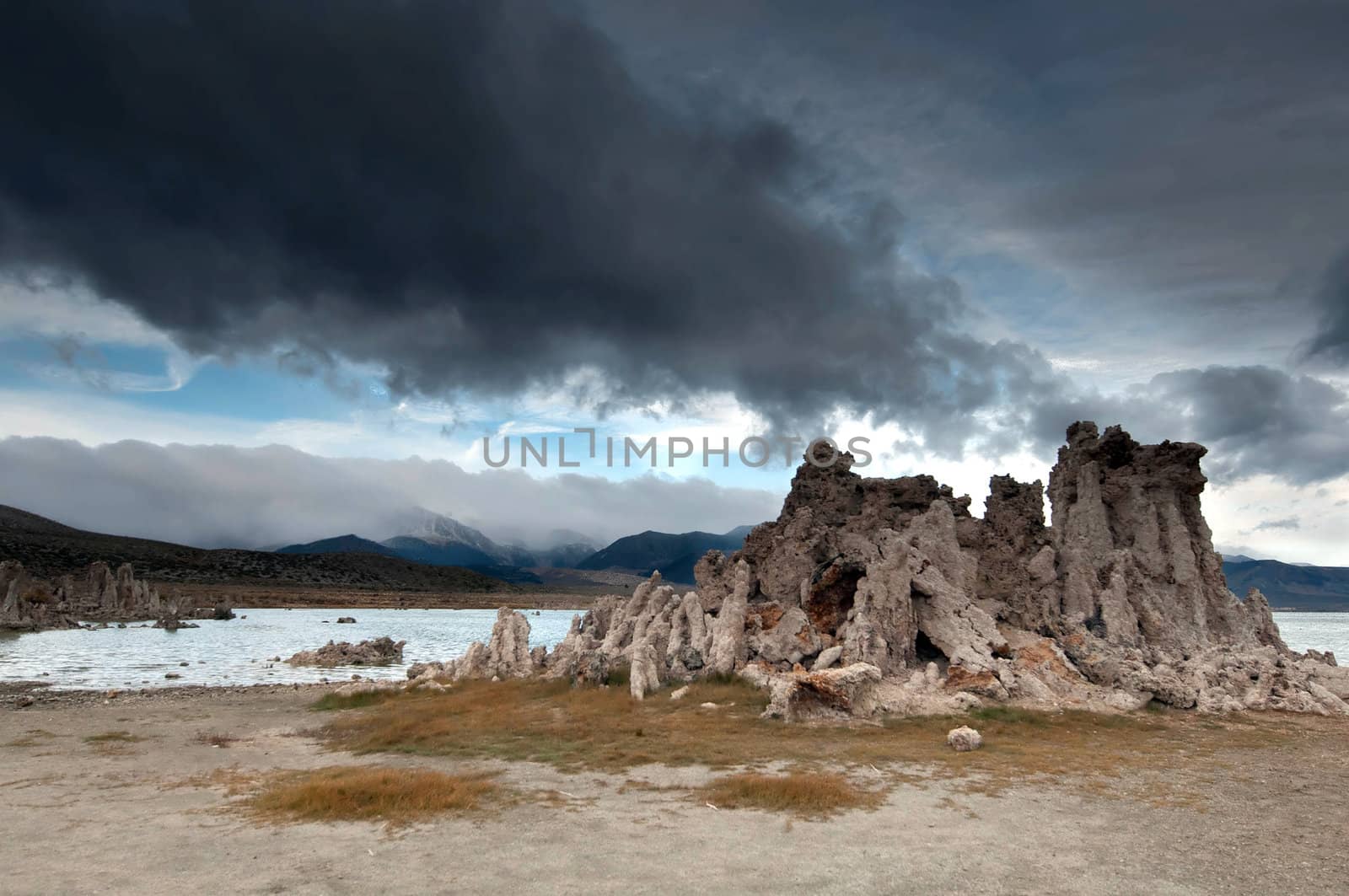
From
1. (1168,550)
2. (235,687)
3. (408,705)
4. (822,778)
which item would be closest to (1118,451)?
(1168,550)

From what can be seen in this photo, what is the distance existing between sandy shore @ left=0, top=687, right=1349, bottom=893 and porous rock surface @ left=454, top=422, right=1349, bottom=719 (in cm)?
756

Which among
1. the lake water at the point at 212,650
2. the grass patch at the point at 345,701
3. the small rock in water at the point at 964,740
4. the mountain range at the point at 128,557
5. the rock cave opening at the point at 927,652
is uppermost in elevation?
the mountain range at the point at 128,557

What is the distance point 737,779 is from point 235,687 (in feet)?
106

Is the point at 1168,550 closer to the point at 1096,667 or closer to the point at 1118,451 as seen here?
the point at 1118,451

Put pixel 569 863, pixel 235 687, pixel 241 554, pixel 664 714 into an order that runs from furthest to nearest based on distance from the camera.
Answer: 1. pixel 241 554
2. pixel 235 687
3. pixel 664 714
4. pixel 569 863

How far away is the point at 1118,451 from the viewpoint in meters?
39.3

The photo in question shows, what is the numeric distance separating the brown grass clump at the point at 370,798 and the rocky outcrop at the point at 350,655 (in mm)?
38262

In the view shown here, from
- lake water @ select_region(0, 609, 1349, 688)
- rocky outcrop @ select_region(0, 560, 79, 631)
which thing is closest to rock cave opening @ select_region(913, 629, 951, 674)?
lake water @ select_region(0, 609, 1349, 688)

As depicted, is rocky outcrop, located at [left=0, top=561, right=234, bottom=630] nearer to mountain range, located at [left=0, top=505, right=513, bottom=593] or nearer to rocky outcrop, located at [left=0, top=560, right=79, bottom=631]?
rocky outcrop, located at [left=0, top=560, right=79, bottom=631]

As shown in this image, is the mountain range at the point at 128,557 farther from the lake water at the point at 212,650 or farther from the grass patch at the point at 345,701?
the grass patch at the point at 345,701

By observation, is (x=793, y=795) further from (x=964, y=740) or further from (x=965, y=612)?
(x=965, y=612)

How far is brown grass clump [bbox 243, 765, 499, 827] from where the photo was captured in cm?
1377

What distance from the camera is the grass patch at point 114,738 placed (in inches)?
904

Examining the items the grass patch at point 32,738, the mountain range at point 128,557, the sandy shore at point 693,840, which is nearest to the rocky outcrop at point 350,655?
the grass patch at point 32,738
